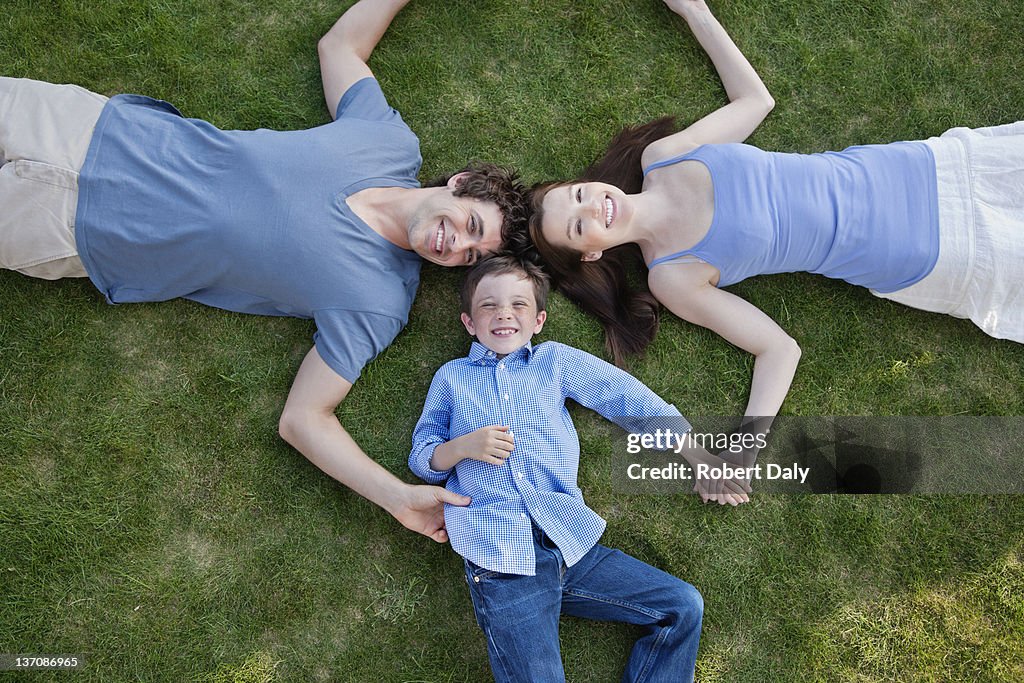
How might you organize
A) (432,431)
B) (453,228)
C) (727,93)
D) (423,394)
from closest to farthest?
(453,228)
(432,431)
(423,394)
(727,93)

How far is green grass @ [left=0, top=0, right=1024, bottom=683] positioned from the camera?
3.40m

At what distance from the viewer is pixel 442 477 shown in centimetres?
336

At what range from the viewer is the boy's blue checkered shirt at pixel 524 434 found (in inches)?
125

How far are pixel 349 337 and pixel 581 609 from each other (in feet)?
5.27

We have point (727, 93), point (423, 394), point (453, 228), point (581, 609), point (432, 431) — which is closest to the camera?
point (453, 228)

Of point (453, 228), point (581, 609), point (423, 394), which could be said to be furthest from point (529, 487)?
point (453, 228)

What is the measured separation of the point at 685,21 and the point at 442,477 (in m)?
2.65

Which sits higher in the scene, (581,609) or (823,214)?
(823,214)

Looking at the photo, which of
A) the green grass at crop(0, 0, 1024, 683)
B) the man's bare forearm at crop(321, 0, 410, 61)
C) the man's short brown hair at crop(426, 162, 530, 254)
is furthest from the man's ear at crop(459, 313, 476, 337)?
the man's bare forearm at crop(321, 0, 410, 61)

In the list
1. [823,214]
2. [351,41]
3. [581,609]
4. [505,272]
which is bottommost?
[581,609]

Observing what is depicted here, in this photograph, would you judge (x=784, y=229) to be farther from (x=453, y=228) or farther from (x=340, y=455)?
(x=340, y=455)

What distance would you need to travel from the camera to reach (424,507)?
10.7ft

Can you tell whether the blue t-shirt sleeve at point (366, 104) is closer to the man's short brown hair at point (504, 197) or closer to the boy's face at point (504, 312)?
the man's short brown hair at point (504, 197)

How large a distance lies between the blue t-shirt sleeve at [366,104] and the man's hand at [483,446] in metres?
1.57
